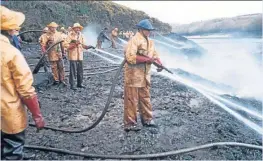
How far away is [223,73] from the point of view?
590 inches

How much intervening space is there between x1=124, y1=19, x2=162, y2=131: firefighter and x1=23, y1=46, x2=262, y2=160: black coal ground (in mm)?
446

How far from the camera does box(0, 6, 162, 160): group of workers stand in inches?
143

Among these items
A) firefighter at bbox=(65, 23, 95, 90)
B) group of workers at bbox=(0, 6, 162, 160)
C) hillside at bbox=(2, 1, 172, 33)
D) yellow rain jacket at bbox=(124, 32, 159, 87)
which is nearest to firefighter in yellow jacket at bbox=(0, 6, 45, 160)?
group of workers at bbox=(0, 6, 162, 160)

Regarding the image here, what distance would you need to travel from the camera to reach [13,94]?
3.68 m

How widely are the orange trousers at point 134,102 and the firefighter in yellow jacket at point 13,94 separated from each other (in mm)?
2347

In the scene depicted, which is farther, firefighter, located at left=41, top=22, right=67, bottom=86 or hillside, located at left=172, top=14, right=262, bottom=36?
hillside, located at left=172, top=14, right=262, bottom=36

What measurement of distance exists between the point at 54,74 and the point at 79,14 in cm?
2790

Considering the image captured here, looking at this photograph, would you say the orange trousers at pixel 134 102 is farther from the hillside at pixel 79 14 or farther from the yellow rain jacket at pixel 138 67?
the hillside at pixel 79 14

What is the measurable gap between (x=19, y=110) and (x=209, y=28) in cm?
4528

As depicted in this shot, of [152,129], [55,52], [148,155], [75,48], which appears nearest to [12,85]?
[148,155]

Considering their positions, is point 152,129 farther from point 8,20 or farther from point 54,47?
point 54,47

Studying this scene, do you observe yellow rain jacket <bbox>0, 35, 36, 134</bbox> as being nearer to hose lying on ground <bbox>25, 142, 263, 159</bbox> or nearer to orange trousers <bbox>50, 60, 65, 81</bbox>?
hose lying on ground <bbox>25, 142, 263, 159</bbox>

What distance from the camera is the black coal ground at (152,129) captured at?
5.30 meters

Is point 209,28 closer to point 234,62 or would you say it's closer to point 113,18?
point 113,18
